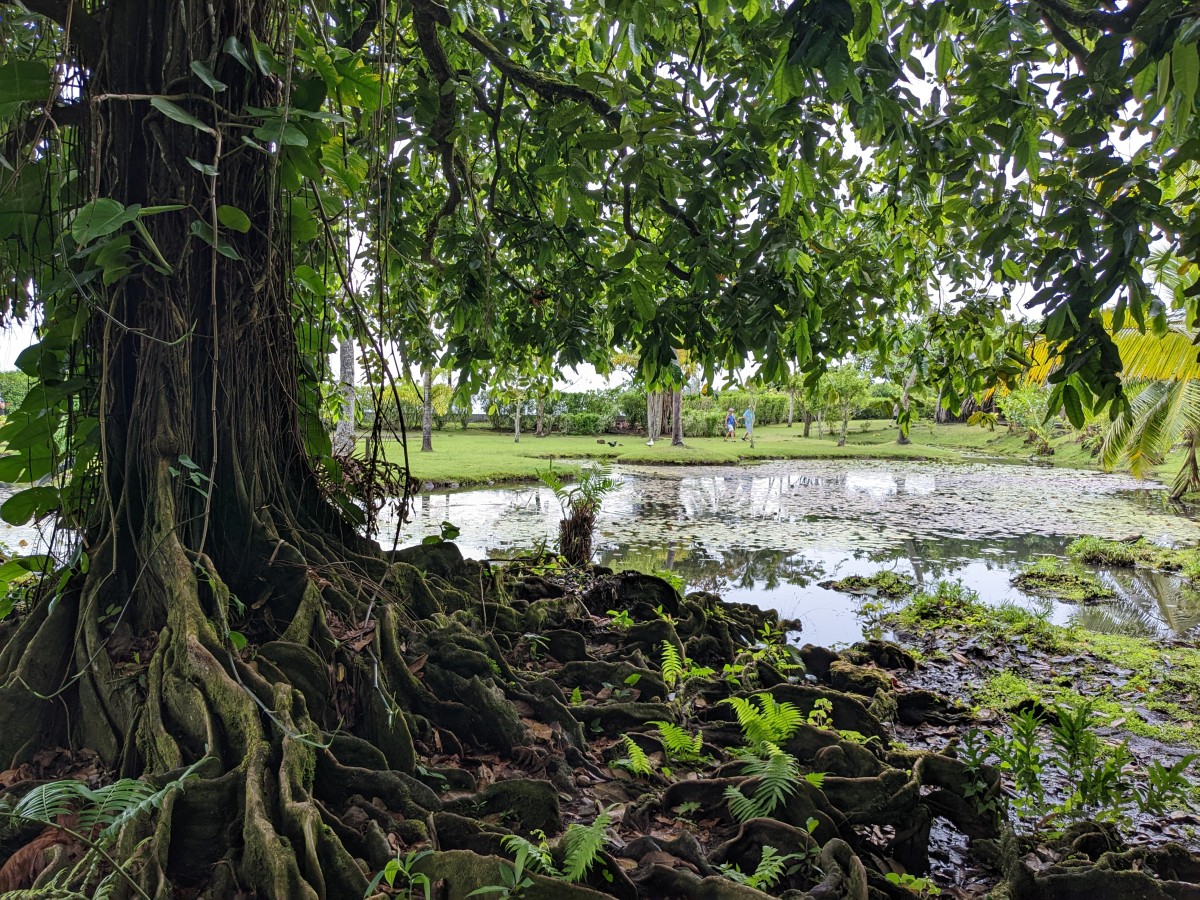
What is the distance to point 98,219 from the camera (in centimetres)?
178

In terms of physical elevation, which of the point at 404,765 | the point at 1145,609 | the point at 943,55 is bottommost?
the point at 1145,609

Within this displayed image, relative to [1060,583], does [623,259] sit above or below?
above

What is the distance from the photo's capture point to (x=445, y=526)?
158 inches

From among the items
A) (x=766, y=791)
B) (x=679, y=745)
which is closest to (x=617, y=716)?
(x=679, y=745)

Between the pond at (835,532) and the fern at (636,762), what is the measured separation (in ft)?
5.64

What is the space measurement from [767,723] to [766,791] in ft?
2.02

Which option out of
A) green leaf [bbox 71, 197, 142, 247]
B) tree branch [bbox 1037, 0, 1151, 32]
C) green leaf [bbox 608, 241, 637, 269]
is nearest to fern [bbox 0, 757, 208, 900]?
green leaf [bbox 71, 197, 142, 247]

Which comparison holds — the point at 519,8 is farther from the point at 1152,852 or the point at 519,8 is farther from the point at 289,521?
the point at 1152,852

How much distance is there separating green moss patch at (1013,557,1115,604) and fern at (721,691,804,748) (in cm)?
594

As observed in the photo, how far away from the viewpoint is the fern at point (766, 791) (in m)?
2.41

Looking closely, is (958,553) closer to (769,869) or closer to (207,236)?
(769,869)

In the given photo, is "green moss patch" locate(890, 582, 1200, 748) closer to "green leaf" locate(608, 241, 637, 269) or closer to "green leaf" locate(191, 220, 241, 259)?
"green leaf" locate(608, 241, 637, 269)

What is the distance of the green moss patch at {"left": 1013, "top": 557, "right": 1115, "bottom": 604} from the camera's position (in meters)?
7.41

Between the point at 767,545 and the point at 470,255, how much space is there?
269 inches
